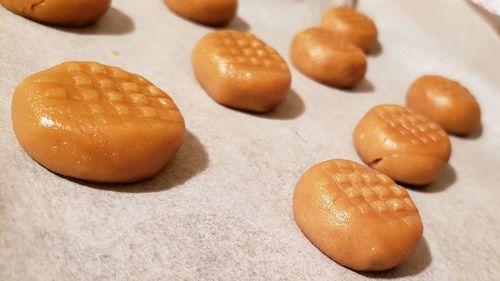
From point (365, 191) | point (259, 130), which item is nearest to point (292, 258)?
point (365, 191)

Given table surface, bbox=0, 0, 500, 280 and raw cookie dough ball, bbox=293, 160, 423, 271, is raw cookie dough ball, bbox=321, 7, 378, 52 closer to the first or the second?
table surface, bbox=0, 0, 500, 280

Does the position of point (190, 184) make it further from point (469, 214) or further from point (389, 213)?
point (469, 214)

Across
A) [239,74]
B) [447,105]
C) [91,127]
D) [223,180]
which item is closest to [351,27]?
[447,105]

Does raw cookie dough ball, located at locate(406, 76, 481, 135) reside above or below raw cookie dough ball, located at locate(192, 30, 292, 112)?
below

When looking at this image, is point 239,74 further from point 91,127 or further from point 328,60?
point 91,127

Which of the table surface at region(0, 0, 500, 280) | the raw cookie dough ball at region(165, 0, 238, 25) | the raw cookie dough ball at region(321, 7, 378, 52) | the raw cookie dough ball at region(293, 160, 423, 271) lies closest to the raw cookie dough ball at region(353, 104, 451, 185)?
the table surface at region(0, 0, 500, 280)
